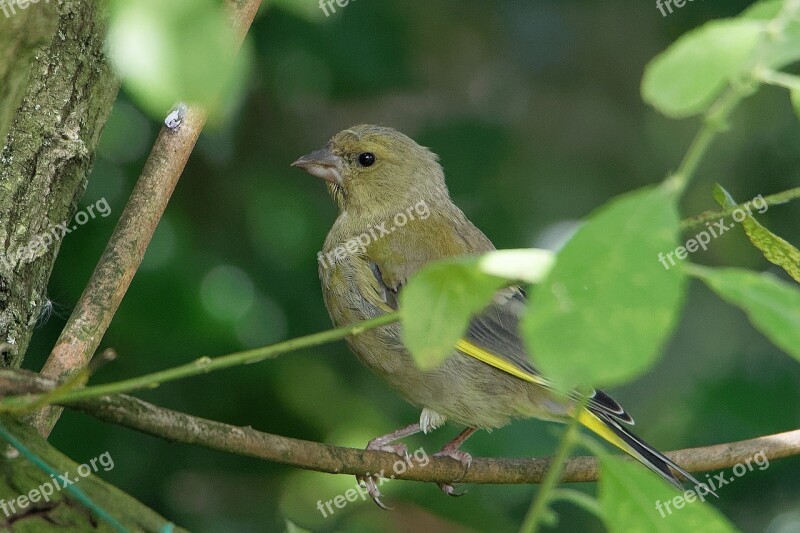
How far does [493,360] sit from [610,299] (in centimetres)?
306

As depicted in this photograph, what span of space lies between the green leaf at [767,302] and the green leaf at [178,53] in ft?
1.76

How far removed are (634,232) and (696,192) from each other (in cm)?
630

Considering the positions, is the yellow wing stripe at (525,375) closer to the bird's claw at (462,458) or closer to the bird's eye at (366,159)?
the bird's claw at (462,458)

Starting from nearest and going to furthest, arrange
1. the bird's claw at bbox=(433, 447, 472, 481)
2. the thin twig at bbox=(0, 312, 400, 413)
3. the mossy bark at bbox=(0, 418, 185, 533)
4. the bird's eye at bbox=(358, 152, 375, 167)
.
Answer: the thin twig at bbox=(0, 312, 400, 413), the mossy bark at bbox=(0, 418, 185, 533), the bird's claw at bbox=(433, 447, 472, 481), the bird's eye at bbox=(358, 152, 375, 167)

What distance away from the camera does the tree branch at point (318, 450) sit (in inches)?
82.1

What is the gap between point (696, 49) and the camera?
3.33ft

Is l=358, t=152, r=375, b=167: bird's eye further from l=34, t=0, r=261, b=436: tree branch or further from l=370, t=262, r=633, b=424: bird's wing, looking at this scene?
l=34, t=0, r=261, b=436: tree branch

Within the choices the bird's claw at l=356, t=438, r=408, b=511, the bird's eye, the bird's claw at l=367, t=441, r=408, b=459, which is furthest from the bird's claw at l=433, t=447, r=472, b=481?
the bird's eye

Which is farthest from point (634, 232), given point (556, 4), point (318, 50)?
point (556, 4)

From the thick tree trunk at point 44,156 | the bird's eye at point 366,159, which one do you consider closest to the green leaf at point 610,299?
the thick tree trunk at point 44,156

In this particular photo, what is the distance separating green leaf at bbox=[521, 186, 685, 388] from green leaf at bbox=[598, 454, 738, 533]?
234 mm

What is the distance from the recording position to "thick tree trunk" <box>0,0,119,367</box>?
2.61 m

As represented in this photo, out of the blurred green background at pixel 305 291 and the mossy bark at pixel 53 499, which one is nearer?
the mossy bark at pixel 53 499

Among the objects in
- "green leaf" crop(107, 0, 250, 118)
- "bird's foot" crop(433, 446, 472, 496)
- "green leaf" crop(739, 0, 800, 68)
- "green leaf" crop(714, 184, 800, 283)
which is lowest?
"green leaf" crop(107, 0, 250, 118)
